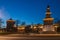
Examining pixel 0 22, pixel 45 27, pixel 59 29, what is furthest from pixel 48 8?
pixel 0 22

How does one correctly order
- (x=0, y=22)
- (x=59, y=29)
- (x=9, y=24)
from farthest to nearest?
(x=0, y=22)
(x=9, y=24)
(x=59, y=29)

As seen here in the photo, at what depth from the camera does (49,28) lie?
65250mm

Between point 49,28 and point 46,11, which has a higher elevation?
point 46,11

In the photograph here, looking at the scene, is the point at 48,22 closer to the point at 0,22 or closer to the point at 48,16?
the point at 48,16

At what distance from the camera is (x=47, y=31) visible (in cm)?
6456

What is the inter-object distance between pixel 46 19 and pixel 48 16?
47.8 inches

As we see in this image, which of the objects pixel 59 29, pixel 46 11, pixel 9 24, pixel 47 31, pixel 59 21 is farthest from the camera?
pixel 59 21

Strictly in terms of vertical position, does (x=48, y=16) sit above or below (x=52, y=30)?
above

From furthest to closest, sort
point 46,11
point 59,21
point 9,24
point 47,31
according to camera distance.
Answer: point 59,21, point 9,24, point 46,11, point 47,31

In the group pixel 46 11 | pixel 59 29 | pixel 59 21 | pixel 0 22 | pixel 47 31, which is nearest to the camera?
pixel 47 31

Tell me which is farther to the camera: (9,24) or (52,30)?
(9,24)

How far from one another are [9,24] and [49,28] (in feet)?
90.9

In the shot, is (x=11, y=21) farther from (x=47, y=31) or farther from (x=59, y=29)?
(x=47, y=31)

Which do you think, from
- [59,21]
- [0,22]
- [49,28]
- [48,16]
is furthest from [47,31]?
[59,21]
